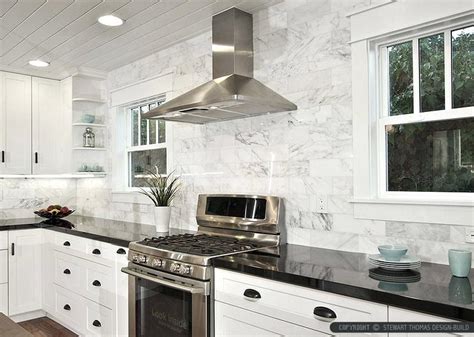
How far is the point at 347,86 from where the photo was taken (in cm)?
234

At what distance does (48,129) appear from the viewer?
4512 mm

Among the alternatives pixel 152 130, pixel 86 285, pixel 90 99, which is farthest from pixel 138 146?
pixel 86 285

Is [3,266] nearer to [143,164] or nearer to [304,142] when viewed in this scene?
[143,164]

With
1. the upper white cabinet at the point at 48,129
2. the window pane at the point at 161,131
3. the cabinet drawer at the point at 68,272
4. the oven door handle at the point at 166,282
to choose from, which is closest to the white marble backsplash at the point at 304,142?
the window pane at the point at 161,131

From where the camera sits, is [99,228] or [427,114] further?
[99,228]

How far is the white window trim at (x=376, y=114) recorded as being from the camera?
199cm

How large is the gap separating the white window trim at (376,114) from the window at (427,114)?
28 mm

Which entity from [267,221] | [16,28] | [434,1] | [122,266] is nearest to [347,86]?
[434,1]

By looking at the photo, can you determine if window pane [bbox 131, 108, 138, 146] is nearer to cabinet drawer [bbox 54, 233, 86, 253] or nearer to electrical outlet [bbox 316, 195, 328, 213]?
cabinet drawer [bbox 54, 233, 86, 253]

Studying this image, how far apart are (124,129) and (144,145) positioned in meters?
0.41

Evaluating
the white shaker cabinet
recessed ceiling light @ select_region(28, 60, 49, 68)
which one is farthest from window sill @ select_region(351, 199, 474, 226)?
recessed ceiling light @ select_region(28, 60, 49, 68)

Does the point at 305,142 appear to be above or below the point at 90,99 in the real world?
below

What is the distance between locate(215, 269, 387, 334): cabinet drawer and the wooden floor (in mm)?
2118

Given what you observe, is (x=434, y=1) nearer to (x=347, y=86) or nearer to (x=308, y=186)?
(x=347, y=86)
